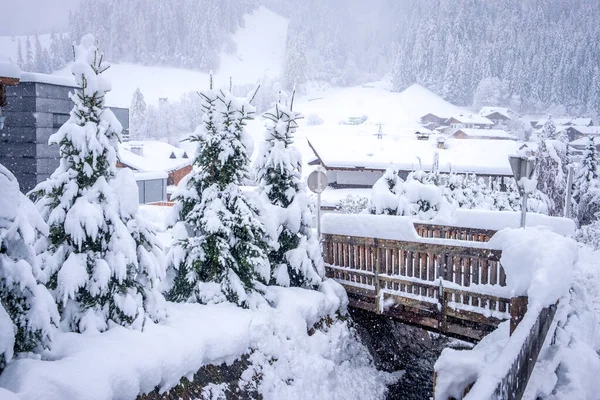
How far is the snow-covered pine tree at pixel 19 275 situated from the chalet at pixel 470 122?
329ft

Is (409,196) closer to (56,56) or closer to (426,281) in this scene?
(426,281)

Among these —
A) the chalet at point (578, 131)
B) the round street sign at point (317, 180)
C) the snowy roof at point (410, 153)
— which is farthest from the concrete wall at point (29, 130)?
the chalet at point (578, 131)

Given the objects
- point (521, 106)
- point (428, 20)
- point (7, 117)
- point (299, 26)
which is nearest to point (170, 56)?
point (299, 26)

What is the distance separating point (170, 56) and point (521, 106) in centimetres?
11954

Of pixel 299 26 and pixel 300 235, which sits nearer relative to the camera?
pixel 300 235

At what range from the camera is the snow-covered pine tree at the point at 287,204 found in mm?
9672

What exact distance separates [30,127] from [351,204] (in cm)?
2212

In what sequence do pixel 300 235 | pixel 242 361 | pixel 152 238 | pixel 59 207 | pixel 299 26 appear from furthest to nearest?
1. pixel 299 26
2. pixel 300 235
3. pixel 242 361
4. pixel 152 238
5. pixel 59 207

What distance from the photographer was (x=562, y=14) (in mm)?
155500

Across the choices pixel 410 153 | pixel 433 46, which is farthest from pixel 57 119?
pixel 433 46

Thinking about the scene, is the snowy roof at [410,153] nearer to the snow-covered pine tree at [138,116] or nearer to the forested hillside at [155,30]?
the snow-covered pine tree at [138,116]

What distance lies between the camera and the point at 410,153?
38906mm

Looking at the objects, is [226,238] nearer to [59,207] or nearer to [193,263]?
[193,263]

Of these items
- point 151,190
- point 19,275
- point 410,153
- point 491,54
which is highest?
point 491,54
